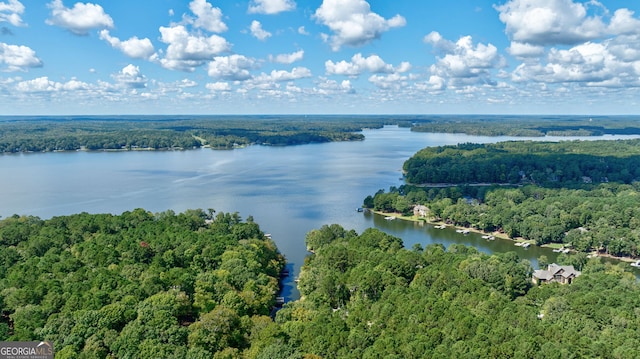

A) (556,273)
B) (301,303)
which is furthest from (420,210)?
(301,303)

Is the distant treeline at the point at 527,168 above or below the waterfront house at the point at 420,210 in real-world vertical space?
above

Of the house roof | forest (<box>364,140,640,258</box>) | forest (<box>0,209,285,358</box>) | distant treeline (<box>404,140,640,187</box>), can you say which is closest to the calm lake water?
forest (<box>364,140,640,258</box>)

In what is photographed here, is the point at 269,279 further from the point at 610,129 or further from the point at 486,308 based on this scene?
the point at 610,129

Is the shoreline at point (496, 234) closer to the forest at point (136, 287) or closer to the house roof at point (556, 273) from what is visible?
the house roof at point (556, 273)

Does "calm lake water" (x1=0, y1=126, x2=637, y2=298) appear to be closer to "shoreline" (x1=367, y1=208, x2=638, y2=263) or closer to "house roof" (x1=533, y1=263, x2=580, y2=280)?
"shoreline" (x1=367, y1=208, x2=638, y2=263)

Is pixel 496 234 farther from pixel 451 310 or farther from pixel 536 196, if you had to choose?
pixel 451 310

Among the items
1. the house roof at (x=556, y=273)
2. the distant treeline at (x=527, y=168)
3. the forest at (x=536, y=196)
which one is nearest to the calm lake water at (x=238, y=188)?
the forest at (x=536, y=196)
